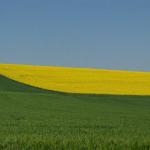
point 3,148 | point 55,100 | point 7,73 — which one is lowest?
point 3,148

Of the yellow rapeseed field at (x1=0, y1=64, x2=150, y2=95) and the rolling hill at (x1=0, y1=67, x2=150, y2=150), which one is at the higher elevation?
the yellow rapeseed field at (x1=0, y1=64, x2=150, y2=95)

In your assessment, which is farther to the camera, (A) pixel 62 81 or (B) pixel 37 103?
(A) pixel 62 81

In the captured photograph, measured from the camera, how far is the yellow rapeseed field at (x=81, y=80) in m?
44.8

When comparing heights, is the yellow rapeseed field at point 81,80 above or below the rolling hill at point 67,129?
above

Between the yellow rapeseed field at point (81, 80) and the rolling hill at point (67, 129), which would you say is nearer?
the rolling hill at point (67, 129)

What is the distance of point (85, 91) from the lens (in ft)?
142

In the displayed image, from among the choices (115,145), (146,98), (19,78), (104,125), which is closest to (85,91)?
(146,98)

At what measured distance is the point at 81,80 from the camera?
50125 mm

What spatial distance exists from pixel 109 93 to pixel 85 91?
2246mm

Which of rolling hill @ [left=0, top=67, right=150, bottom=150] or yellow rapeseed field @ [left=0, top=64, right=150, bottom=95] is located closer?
rolling hill @ [left=0, top=67, right=150, bottom=150]

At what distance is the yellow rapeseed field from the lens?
44844mm

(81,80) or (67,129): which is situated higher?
(81,80)

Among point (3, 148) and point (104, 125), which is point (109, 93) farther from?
point (3, 148)

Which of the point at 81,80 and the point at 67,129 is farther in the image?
A: the point at 81,80
